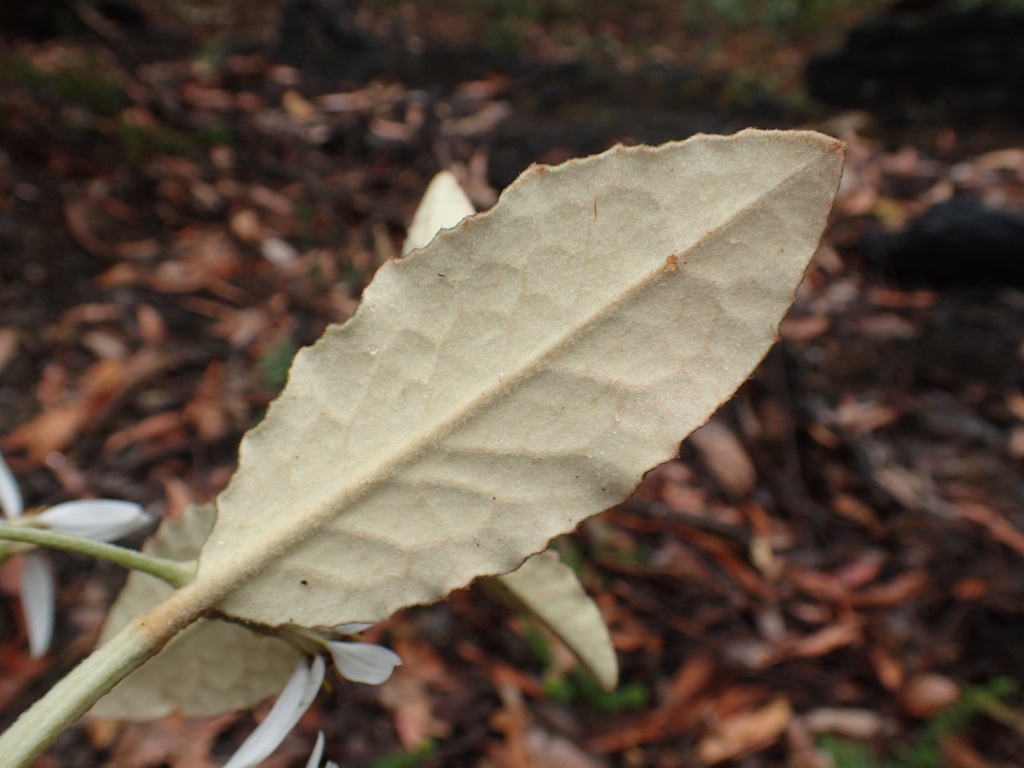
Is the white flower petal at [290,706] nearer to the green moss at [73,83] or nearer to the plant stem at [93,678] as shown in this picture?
the plant stem at [93,678]

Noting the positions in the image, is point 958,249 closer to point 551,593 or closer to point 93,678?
point 551,593

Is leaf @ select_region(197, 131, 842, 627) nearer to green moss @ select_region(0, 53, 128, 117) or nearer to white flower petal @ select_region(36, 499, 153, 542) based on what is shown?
white flower petal @ select_region(36, 499, 153, 542)

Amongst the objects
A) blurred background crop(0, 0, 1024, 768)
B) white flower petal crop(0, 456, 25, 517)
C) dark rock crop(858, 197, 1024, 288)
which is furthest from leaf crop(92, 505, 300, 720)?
dark rock crop(858, 197, 1024, 288)

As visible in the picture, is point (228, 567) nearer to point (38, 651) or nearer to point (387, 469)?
point (387, 469)

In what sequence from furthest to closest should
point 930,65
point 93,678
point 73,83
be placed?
point 930,65
point 73,83
point 93,678

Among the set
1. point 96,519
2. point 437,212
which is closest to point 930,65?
point 437,212


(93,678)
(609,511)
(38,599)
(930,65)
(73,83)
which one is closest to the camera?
(93,678)

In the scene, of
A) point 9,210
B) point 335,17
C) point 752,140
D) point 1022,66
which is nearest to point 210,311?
point 9,210
